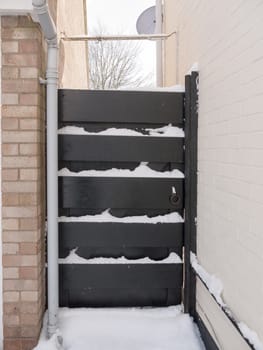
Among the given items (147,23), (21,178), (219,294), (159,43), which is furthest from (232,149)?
(147,23)

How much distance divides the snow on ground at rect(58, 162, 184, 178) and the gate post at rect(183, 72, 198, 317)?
105 millimetres

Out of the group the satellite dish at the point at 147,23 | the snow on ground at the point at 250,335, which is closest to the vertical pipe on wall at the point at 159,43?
the satellite dish at the point at 147,23

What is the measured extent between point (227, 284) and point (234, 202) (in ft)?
1.55

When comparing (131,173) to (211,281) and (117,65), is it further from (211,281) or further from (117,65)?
(117,65)

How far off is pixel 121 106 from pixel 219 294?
148 cm

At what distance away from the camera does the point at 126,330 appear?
2.82m

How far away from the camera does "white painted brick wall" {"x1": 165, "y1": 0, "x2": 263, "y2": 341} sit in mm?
1805

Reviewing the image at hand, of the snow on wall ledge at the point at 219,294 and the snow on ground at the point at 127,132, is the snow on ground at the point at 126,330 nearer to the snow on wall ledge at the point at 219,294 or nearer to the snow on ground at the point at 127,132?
the snow on wall ledge at the point at 219,294

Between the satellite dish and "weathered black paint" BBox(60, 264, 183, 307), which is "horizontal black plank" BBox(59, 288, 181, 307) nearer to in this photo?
"weathered black paint" BBox(60, 264, 183, 307)

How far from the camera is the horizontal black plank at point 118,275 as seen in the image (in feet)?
9.87

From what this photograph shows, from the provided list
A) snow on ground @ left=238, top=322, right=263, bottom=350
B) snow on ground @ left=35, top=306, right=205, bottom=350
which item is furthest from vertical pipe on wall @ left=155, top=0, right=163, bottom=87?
snow on ground @ left=238, top=322, right=263, bottom=350

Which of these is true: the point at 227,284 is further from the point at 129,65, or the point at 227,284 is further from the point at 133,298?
the point at 129,65

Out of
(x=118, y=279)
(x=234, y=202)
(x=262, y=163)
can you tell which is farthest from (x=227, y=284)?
(x=118, y=279)

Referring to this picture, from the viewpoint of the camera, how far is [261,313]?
5.72 feet
